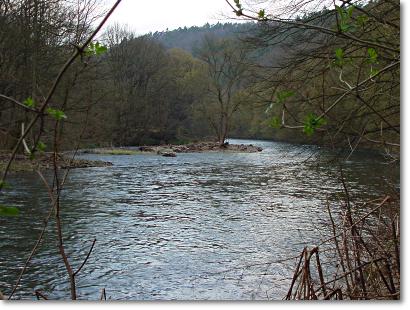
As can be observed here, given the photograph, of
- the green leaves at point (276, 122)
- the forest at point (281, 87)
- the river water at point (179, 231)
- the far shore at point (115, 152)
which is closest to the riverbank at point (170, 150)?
the far shore at point (115, 152)

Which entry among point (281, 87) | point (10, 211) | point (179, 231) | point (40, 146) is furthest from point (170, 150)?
point (10, 211)

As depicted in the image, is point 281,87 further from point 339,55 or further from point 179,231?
point 339,55

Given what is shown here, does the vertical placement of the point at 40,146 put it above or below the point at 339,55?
below

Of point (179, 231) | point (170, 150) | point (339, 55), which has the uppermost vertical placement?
point (339, 55)

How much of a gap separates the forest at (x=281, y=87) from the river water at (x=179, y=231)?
15.3 inches

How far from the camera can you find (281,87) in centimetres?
437

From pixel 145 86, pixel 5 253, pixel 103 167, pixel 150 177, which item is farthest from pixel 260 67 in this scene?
pixel 145 86

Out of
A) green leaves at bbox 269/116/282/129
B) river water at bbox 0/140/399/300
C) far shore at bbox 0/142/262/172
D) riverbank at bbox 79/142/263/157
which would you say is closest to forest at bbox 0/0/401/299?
green leaves at bbox 269/116/282/129

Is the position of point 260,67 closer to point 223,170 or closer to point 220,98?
point 223,170

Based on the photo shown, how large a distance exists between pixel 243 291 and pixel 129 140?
24.9 meters

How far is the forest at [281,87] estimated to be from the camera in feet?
4.55

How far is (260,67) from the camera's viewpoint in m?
4.96

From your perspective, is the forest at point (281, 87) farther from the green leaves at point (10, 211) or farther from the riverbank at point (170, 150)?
the riverbank at point (170, 150)

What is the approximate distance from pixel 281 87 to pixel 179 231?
284cm
